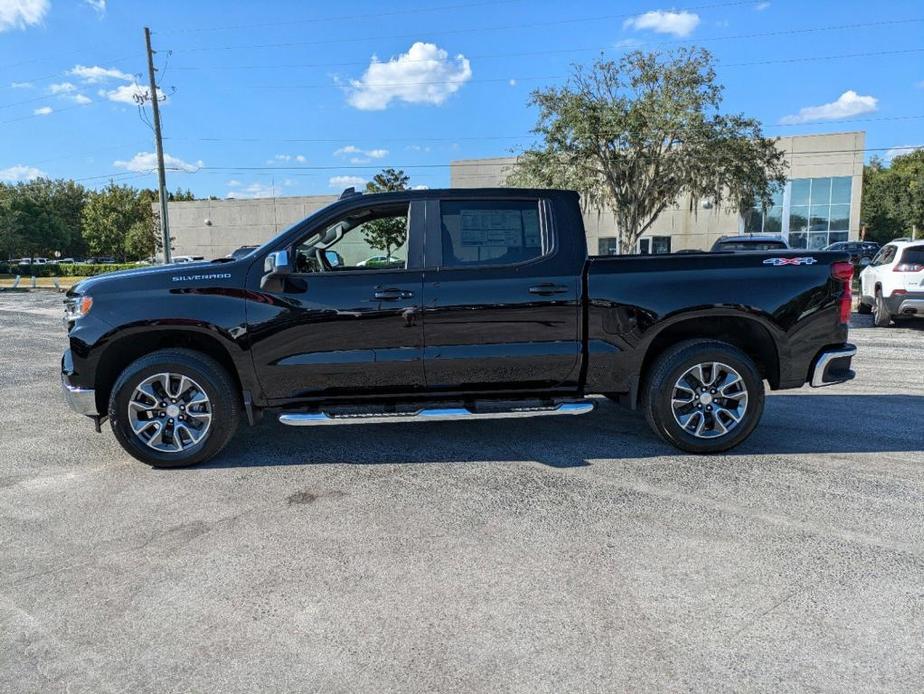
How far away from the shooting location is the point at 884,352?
405 inches

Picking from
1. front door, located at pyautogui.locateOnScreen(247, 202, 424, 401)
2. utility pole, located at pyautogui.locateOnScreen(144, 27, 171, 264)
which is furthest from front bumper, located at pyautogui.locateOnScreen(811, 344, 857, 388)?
utility pole, located at pyautogui.locateOnScreen(144, 27, 171, 264)

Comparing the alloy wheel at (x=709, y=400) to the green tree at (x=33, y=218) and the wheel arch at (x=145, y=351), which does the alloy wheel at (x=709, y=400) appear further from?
the green tree at (x=33, y=218)

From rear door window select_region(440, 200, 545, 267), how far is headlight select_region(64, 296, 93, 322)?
2566mm

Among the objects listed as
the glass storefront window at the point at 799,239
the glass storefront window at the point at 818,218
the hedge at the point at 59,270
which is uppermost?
the glass storefront window at the point at 818,218

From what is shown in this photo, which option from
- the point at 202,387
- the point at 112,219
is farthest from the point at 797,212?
the point at 112,219

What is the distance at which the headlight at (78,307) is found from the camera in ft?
15.4

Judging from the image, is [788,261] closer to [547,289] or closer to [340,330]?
[547,289]

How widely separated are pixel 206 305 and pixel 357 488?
5.59ft

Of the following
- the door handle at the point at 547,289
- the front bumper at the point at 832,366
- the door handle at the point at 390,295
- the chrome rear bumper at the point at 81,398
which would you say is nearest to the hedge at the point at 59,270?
the chrome rear bumper at the point at 81,398

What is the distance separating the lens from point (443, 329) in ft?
15.6

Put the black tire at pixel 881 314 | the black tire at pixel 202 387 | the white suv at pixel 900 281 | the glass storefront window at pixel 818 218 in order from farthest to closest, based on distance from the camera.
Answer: the glass storefront window at pixel 818 218, the black tire at pixel 881 314, the white suv at pixel 900 281, the black tire at pixel 202 387

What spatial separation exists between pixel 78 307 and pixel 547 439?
371 cm

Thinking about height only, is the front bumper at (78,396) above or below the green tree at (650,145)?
below

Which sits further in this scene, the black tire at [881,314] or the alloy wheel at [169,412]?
the black tire at [881,314]
